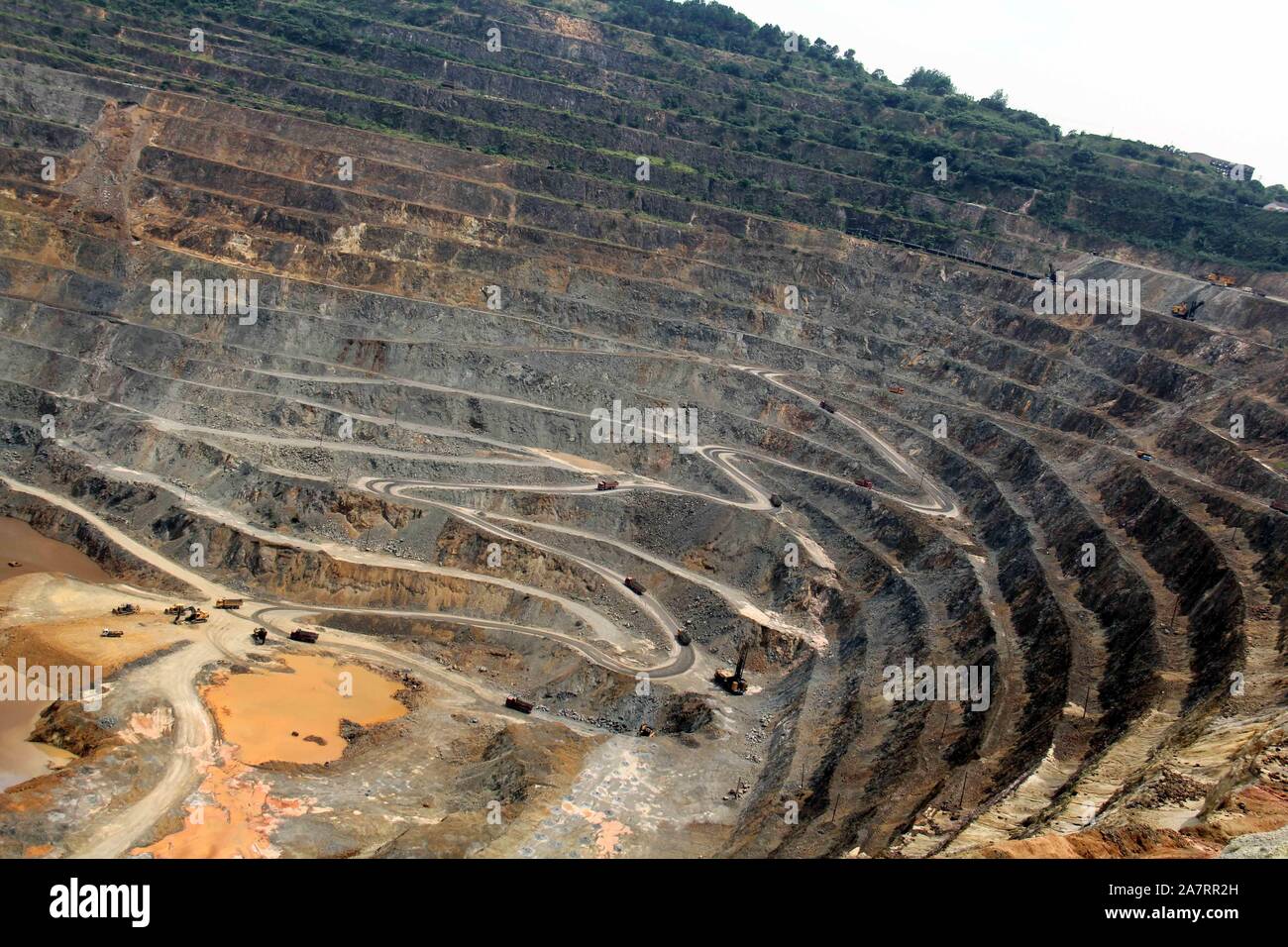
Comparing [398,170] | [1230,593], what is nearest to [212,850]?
[1230,593]

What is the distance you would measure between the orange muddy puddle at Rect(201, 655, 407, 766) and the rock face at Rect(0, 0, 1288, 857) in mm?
1753

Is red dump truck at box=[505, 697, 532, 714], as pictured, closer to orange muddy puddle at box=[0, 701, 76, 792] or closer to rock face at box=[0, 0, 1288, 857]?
rock face at box=[0, 0, 1288, 857]

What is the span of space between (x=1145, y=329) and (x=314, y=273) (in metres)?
71.9

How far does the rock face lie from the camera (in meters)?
45.2

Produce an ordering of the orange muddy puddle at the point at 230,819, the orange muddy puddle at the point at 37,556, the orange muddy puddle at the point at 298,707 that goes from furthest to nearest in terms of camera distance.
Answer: the orange muddy puddle at the point at 37,556 < the orange muddy puddle at the point at 298,707 < the orange muddy puddle at the point at 230,819

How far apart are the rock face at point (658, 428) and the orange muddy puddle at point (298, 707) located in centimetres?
175

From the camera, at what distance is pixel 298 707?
51.4 meters

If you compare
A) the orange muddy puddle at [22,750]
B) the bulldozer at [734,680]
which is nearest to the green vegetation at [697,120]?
the bulldozer at [734,680]

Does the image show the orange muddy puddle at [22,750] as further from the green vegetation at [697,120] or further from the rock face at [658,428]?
the green vegetation at [697,120]

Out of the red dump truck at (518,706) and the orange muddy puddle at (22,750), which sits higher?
the orange muddy puddle at (22,750)

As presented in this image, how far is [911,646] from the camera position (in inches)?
2217

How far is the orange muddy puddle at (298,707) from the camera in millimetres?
47500
